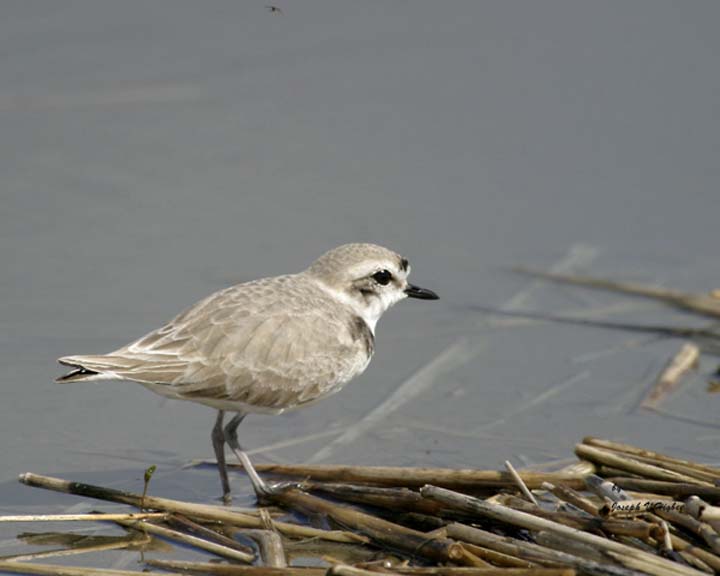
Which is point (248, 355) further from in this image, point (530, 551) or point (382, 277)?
point (530, 551)

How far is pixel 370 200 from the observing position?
11.9 m

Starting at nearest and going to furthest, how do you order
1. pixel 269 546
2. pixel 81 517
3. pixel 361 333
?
pixel 269 546
pixel 81 517
pixel 361 333

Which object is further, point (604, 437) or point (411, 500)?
point (604, 437)

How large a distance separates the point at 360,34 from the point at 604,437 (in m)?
6.34

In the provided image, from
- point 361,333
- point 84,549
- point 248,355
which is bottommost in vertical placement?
point 84,549

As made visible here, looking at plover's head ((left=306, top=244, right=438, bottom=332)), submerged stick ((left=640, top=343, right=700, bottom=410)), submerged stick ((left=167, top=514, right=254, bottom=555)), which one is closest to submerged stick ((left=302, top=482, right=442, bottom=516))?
submerged stick ((left=167, top=514, right=254, bottom=555))

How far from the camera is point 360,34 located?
13969mm

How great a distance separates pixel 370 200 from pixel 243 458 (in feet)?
14.3

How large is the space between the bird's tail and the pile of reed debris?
0.56 m

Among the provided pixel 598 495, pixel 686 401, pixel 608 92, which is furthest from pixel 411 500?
pixel 608 92

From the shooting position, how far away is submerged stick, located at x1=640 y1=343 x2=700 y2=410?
9.37m

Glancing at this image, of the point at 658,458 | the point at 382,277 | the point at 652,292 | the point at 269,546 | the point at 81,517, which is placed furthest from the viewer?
the point at 652,292

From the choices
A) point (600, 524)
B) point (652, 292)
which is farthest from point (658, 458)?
point (652, 292)

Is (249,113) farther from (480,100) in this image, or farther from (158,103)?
(480,100)
